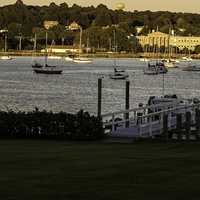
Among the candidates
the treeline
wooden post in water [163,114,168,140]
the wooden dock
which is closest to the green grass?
the treeline

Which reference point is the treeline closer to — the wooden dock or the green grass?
the wooden dock

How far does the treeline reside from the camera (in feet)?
82.5

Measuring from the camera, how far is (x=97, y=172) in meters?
15.9

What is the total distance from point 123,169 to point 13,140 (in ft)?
27.1

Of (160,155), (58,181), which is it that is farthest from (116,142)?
(58,181)

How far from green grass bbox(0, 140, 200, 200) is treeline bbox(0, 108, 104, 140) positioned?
3.00 m

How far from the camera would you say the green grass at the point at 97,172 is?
1334 cm

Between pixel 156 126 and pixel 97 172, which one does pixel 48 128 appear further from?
pixel 97 172

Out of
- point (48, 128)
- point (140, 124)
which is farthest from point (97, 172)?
point (140, 124)

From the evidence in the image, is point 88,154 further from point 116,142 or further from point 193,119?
point 193,119

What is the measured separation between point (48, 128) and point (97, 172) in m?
9.57

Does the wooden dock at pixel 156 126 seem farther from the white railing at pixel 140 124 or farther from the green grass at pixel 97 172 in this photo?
the green grass at pixel 97 172

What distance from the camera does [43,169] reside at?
53.0 feet

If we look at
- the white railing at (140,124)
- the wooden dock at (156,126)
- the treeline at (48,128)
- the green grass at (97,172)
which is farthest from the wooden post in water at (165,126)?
the green grass at (97,172)
